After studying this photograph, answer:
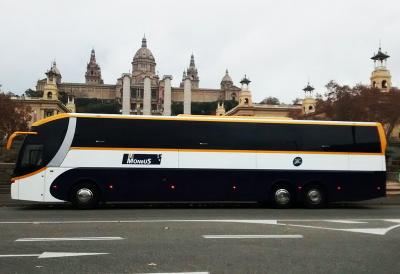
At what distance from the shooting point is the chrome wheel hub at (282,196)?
56.4 feet

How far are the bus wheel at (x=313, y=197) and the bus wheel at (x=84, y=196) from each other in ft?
A: 25.3

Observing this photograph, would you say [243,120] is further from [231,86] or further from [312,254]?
[231,86]

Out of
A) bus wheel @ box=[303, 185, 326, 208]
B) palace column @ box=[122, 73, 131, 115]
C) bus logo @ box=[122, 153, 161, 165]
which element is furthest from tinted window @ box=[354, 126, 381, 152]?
palace column @ box=[122, 73, 131, 115]

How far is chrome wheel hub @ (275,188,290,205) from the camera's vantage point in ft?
56.4

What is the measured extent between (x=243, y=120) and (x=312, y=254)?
31.5ft

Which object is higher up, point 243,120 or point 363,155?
point 243,120

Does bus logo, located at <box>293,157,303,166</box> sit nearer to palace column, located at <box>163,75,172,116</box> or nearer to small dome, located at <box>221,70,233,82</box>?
palace column, located at <box>163,75,172,116</box>

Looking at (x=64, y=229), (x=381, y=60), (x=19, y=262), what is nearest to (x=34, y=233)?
(x=64, y=229)

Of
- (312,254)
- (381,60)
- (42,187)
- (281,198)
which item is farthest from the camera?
(381,60)

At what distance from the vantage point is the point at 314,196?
17.5 m

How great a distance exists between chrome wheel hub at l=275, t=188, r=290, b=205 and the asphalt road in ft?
12.6

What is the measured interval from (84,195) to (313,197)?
8.36 meters

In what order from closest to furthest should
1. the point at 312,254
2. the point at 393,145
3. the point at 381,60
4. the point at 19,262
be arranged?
1. the point at 19,262
2. the point at 312,254
3. the point at 393,145
4. the point at 381,60

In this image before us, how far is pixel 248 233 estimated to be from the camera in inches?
406
